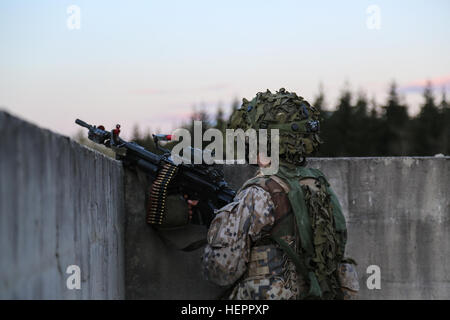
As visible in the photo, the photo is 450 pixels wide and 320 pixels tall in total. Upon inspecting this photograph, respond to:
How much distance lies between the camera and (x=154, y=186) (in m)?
4.46

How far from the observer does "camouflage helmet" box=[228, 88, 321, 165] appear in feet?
11.5

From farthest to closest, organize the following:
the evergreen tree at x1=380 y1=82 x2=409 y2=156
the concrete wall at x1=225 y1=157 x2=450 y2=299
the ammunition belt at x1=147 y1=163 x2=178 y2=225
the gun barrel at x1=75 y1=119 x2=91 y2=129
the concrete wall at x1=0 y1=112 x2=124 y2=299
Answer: the evergreen tree at x1=380 y1=82 x2=409 y2=156 → the concrete wall at x1=225 y1=157 x2=450 y2=299 → the gun barrel at x1=75 y1=119 x2=91 y2=129 → the ammunition belt at x1=147 y1=163 x2=178 y2=225 → the concrete wall at x1=0 y1=112 x2=124 y2=299

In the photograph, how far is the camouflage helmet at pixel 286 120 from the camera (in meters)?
3.50

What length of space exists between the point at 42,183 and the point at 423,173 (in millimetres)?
3593

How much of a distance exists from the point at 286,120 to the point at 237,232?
2.50ft

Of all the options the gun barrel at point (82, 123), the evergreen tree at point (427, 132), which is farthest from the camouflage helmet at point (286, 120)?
the evergreen tree at point (427, 132)

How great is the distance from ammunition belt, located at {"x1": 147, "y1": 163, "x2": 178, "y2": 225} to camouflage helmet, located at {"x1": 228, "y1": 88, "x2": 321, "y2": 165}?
3.20ft

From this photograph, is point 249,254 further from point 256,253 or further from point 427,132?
point 427,132

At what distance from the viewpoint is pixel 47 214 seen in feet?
7.32

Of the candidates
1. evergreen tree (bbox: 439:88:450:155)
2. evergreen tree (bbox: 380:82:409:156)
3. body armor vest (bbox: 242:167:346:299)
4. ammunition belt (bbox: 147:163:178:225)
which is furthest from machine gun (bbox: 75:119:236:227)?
evergreen tree (bbox: 380:82:409:156)

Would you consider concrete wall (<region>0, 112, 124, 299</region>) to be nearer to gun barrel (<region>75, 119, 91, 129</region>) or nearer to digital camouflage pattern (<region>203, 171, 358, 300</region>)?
digital camouflage pattern (<region>203, 171, 358, 300</region>)

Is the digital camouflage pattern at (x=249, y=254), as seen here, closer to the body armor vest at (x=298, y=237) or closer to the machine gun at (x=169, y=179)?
the body armor vest at (x=298, y=237)
